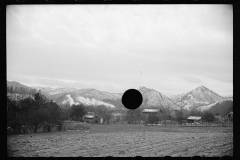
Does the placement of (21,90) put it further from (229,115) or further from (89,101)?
(229,115)

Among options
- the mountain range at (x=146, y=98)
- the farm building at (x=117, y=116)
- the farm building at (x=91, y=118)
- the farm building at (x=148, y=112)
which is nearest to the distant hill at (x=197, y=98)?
the mountain range at (x=146, y=98)

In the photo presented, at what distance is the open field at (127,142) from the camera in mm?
4746

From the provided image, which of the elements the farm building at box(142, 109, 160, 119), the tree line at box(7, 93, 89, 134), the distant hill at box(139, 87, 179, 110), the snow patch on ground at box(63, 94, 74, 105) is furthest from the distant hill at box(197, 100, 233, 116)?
the snow patch on ground at box(63, 94, 74, 105)

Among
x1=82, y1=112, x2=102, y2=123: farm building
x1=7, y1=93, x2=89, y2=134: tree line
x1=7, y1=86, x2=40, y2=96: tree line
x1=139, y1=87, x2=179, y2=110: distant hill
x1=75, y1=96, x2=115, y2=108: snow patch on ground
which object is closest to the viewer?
x1=7, y1=86, x2=40, y2=96: tree line

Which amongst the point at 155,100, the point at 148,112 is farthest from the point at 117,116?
the point at 155,100

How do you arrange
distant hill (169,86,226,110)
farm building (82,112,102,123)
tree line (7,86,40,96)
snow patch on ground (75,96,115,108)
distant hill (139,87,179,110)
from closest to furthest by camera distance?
1. tree line (7,86,40,96)
2. distant hill (139,87,179,110)
3. distant hill (169,86,226,110)
4. snow patch on ground (75,96,115,108)
5. farm building (82,112,102,123)

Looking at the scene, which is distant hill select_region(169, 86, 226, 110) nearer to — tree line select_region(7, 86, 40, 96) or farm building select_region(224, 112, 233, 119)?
farm building select_region(224, 112, 233, 119)

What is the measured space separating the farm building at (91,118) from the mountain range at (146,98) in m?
0.26

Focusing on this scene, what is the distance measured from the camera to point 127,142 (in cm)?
514

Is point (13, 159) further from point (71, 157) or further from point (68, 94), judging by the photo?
point (68, 94)

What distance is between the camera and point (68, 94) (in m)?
5.18

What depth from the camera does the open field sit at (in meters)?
4.75

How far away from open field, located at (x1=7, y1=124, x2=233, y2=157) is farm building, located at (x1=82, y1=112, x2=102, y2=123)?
143 millimetres
